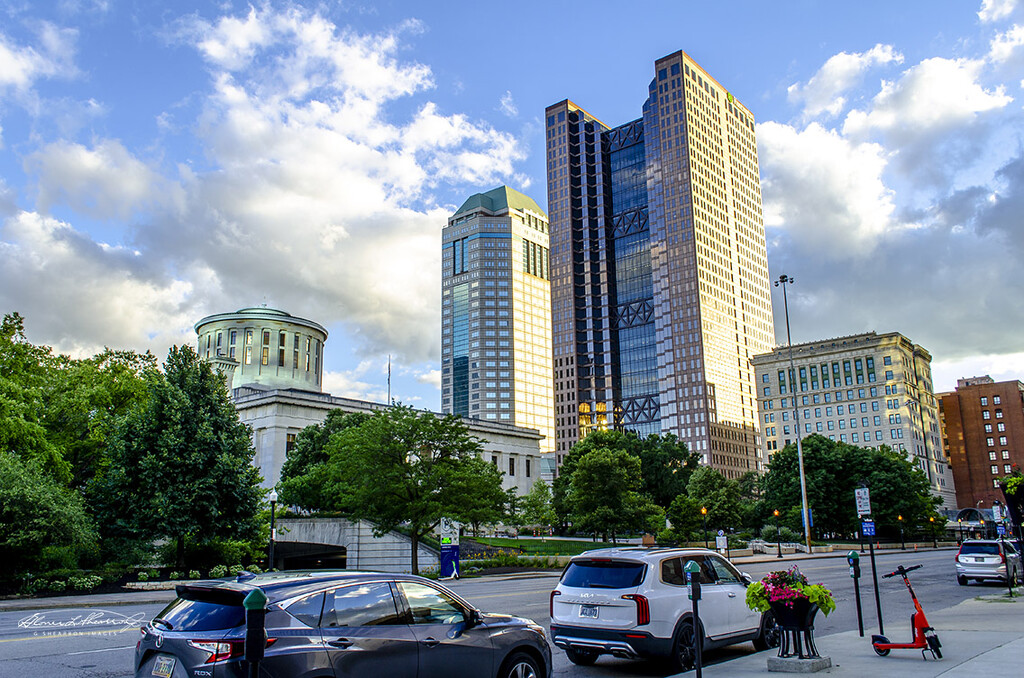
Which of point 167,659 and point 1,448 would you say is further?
point 1,448

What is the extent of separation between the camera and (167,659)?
260 inches

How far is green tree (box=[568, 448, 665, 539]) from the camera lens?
204ft

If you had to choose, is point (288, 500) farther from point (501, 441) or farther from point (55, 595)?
point (501, 441)

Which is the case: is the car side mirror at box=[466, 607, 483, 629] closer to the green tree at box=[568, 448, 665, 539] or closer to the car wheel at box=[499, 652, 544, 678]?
the car wheel at box=[499, 652, 544, 678]

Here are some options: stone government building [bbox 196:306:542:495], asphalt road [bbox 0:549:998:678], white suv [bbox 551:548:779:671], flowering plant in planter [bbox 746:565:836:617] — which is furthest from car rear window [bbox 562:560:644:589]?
stone government building [bbox 196:306:542:495]

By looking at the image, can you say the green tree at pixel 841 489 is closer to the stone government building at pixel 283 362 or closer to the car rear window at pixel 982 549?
the stone government building at pixel 283 362

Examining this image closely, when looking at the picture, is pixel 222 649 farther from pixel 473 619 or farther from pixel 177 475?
pixel 177 475

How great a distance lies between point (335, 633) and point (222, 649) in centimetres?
103

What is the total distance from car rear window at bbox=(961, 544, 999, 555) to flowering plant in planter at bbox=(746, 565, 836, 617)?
71.0 ft

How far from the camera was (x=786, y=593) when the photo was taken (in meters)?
10.4

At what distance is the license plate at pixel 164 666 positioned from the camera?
21.4ft

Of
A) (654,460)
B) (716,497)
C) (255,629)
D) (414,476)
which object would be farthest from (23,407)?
(654,460)

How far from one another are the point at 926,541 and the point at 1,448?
308 feet

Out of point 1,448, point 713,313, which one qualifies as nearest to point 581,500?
point 1,448
